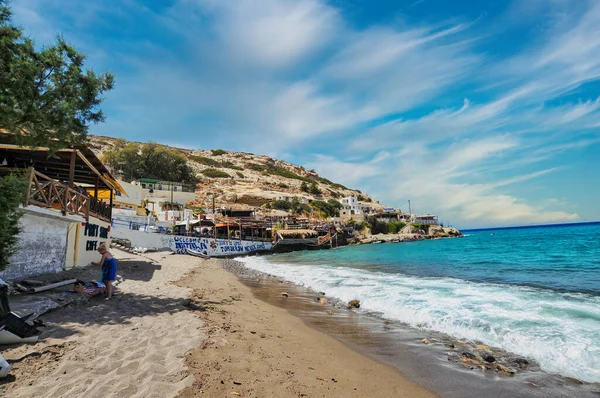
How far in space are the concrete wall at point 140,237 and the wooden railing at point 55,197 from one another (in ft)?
44.2

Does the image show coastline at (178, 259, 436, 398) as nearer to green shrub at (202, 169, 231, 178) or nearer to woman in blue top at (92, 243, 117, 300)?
woman in blue top at (92, 243, 117, 300)

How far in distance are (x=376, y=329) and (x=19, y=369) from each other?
21.8ft

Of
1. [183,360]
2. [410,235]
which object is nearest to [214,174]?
[410,235]

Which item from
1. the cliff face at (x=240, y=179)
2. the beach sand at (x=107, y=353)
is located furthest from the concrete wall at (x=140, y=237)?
the cliff face at (x=240, y=179)

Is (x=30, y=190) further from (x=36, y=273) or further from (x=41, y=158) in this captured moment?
(x=41, y=158)

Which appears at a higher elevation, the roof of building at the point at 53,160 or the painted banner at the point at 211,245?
the roof of building at the point at 53,160

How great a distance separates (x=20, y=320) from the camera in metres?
4.73

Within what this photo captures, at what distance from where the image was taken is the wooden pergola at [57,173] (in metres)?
9.67

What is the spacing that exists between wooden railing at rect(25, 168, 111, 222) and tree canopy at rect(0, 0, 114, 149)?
146 cm

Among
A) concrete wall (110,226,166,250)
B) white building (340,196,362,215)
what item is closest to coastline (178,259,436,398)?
concrete wall (110,226,166,250)

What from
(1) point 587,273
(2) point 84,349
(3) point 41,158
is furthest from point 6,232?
(1) point 587,273

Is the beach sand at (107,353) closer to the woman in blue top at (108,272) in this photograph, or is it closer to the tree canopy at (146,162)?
the woman in blue top at (108,272)

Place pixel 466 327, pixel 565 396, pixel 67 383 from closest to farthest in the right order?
pixel 67 383, pixel 565 396, pixel 466 327

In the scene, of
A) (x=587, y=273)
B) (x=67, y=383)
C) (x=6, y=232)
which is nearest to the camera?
(x=67, y=383)
